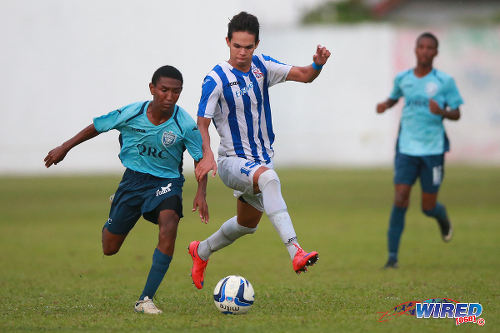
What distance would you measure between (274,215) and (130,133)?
5.04ft

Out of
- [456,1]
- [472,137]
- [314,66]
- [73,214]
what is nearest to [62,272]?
[314,66]

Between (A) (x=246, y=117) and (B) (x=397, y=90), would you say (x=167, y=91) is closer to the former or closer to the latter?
(A) (x=246, y=117)

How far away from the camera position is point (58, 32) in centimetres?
3438

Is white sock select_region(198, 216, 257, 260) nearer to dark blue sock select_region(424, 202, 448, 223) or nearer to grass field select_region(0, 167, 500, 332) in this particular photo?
grass field select_region(0, 167, 500, 332)

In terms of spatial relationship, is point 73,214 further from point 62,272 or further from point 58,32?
point 58,32

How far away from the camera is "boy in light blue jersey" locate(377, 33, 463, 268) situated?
427 inches

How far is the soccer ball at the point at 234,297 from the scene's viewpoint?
711 cm

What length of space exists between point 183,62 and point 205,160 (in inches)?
1103

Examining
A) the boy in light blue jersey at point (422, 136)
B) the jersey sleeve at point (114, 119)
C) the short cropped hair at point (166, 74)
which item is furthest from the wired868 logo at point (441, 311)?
the boy in light blue jersey at point (422, 136)

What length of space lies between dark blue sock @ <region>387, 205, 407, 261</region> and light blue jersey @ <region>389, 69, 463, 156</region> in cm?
77

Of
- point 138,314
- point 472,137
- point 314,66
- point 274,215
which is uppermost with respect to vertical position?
point 314,66

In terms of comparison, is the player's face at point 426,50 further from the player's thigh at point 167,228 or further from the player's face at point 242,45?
the player's thigh at point 167,228

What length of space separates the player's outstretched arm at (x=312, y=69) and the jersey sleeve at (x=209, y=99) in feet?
2.78

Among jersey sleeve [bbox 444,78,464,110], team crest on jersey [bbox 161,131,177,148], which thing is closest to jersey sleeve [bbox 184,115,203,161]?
team crest on jersey [bbox 161,131,177,148]
